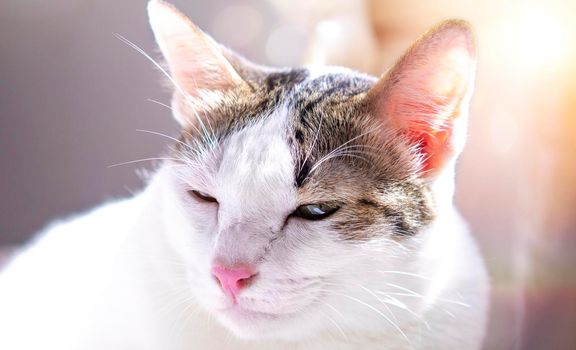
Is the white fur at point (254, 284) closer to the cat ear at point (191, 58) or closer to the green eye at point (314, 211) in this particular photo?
the green eye at point (314, 211)

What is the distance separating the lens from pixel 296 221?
32.4 inches

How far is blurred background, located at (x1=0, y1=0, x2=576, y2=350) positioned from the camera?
1.25 m

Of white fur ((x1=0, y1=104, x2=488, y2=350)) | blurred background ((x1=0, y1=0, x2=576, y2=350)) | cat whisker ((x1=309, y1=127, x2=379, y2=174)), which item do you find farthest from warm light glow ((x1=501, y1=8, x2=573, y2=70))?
cat whisker ((x1=309, y1=127, x2=379, y2=174))

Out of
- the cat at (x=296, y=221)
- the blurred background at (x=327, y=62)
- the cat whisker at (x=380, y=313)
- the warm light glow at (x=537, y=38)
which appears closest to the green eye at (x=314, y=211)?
the cat at (x=296, y=221)

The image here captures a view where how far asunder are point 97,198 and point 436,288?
1.03 m

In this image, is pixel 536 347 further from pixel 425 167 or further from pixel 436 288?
pixel 425 167

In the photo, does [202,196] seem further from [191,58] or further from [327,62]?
[327,62]

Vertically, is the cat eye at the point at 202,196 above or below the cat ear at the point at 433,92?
below

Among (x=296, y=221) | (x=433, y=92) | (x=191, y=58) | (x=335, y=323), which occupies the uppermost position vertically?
(x=191, y=58)

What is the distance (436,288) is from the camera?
36.9 inches

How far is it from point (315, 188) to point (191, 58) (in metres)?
0.32

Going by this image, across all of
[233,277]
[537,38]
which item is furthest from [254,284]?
[537,38]

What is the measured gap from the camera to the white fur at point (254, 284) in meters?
0.81

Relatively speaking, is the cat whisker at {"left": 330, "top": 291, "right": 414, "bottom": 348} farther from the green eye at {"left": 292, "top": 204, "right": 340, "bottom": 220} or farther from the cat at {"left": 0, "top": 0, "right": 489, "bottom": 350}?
the green eye at {"left": 292, "top": 204, "right": 340, "bottom": 220}
